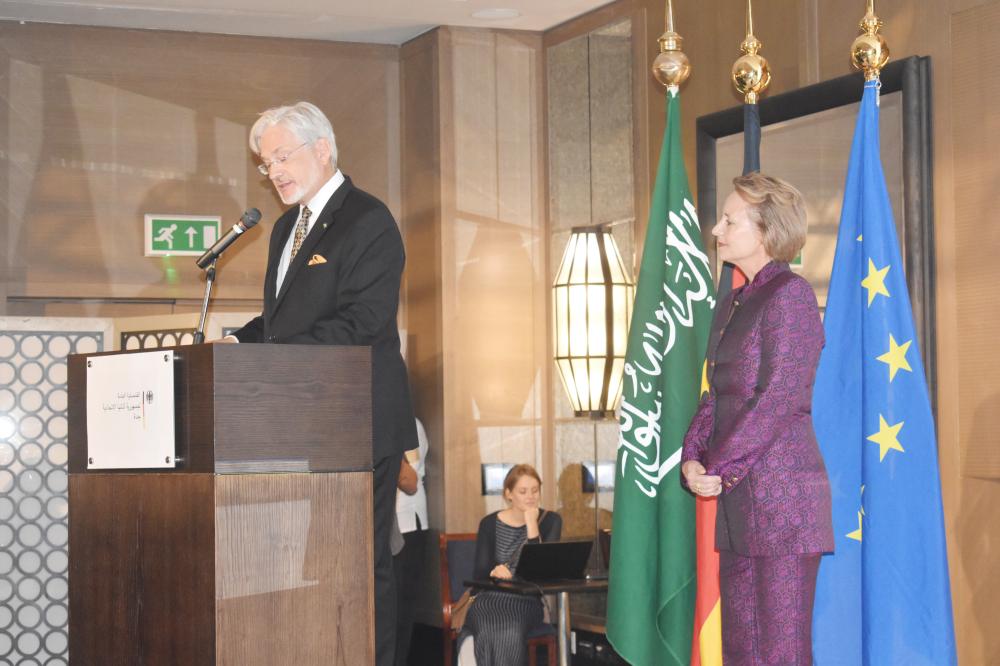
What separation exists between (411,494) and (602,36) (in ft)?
8.72

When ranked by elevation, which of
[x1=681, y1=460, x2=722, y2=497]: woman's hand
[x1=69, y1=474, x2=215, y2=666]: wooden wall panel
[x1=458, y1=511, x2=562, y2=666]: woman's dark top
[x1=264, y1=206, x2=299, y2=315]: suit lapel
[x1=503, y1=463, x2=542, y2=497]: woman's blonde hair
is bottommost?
[x1=458, y1=511, x2=562, y2=666]: woman's dark top

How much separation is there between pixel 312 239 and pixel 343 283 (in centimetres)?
16

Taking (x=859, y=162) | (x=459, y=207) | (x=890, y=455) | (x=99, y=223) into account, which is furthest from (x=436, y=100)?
(x=890, y=455)

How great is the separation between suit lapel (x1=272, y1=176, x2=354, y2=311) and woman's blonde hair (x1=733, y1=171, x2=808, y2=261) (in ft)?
3.20

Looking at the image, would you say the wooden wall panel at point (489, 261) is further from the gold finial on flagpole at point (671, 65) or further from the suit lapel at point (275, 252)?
the suit lapel at point (275, 252)

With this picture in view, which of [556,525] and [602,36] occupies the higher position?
[602,36]

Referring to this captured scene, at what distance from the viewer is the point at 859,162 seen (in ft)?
11.7

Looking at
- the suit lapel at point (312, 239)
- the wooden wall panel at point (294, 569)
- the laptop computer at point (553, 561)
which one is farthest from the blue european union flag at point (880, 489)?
the laptop computer at point (553, 561)

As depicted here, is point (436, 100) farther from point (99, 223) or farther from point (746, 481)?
point (746, 481)

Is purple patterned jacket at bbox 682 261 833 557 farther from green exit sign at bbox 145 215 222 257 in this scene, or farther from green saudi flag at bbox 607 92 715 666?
green exit sign at bbox 145 215 222 257

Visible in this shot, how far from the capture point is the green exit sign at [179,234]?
23.3 feet

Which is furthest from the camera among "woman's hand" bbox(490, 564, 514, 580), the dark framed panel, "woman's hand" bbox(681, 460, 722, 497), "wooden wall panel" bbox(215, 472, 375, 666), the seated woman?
the seated woman

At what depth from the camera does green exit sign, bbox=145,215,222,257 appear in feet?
23.3

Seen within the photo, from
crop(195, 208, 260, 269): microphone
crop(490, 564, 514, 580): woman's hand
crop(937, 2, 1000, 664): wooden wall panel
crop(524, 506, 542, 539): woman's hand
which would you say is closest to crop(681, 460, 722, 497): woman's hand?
crop(195, 208, 260, 269): microphone
